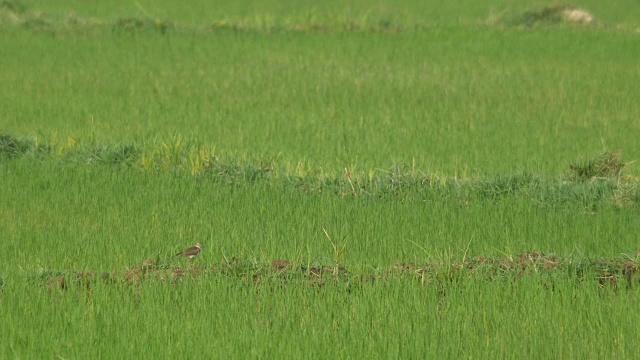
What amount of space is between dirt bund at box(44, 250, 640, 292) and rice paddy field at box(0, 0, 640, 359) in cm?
1

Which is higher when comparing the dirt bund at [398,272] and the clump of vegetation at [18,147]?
the dirt bund at [398,272]

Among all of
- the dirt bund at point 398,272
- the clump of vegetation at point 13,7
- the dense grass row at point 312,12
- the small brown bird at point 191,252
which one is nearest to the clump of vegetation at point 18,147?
the small brown bird at point 191,252

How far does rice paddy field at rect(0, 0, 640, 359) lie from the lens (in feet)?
12.9

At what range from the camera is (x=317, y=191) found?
611 centimetres

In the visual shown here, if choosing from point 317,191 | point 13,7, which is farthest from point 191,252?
point 13,7

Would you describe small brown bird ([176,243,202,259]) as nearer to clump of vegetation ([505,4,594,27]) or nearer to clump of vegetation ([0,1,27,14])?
clump of vegetation ([505,4,594,27])

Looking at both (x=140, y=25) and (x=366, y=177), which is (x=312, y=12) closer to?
(x=140, y=25)

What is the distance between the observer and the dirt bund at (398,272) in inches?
173

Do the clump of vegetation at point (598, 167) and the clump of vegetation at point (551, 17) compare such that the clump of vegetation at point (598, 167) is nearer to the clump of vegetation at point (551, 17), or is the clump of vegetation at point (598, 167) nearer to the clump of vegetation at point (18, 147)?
the clump of vegetation at point (18, 147)

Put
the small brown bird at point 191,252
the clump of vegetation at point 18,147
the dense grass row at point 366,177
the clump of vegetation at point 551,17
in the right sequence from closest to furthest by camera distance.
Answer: the small brown bird at point 191,252, the dense grass row at point 366,177, the clump of vegetation at point 18,147, the clump of vegetation at point 551,17

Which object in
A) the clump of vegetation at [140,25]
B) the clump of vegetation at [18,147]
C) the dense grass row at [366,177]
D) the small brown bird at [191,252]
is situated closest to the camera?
the small brown bird at [191,252]

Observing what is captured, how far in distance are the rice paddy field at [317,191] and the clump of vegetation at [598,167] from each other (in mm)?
12

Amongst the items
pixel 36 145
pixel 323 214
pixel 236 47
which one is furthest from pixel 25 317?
pixel 236 47

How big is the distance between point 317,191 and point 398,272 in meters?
1.71
